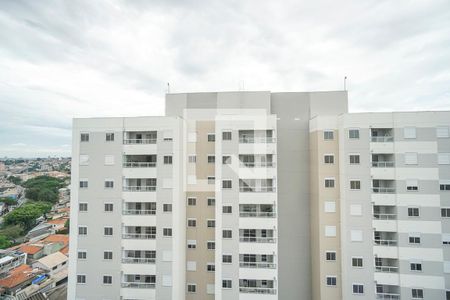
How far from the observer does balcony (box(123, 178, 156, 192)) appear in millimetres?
18828

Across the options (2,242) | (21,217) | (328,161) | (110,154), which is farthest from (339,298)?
(21,217)

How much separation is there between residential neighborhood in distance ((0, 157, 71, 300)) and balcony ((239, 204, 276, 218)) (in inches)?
1047

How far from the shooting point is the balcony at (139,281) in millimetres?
18000

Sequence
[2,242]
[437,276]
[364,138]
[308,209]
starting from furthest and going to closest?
[2,242]
[308,209]
[364,138]
[437,276]

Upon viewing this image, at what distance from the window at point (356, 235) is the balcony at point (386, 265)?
6.99ft

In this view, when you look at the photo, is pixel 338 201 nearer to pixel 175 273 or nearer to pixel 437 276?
pixel 437 276

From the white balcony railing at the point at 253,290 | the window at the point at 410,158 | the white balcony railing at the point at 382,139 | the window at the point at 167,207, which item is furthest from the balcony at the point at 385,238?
the window at the point at 167,207

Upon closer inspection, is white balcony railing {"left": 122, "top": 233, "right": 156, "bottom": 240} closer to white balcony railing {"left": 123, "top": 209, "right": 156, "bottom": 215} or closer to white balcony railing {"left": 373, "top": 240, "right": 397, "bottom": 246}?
white balcony railing {"left": 123, "top": 209, "right": 156, "bottom": 215}

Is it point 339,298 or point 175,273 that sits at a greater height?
point 175,273

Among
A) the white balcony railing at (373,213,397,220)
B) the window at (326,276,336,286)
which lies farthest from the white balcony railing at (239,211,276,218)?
the white balcony railing at (373,213,397,220)

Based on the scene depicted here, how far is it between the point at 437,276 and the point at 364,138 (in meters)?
11.5

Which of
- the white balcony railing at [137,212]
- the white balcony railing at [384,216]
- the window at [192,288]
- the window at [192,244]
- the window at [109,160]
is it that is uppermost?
the window at [109,160]

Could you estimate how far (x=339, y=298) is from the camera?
1791 cm

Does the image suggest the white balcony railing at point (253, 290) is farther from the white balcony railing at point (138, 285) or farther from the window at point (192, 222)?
the white balcony railing at point (138, 285)
